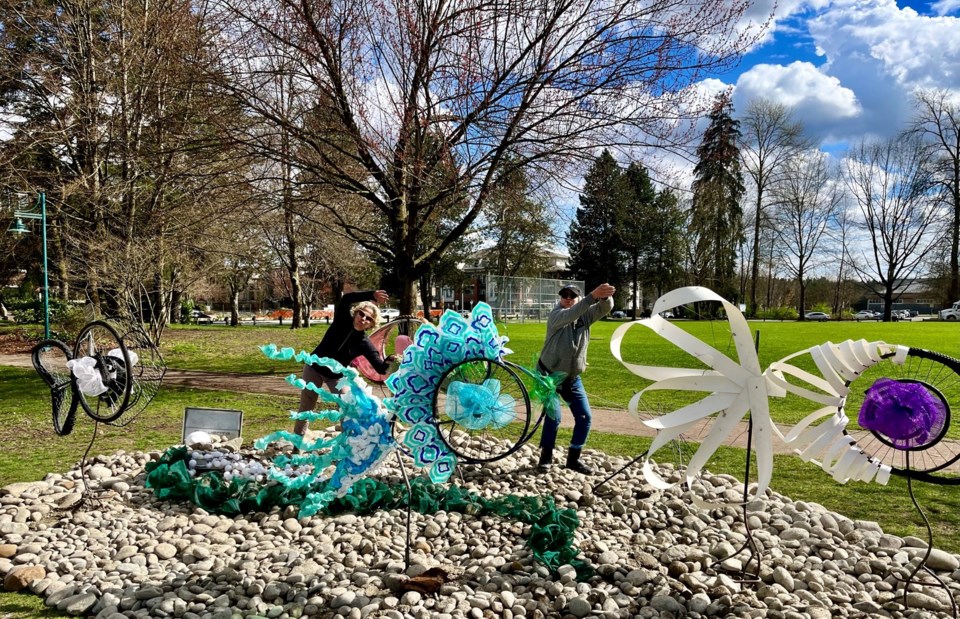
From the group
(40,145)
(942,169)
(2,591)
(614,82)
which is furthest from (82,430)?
(942,169)

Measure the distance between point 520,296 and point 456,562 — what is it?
33018 mm

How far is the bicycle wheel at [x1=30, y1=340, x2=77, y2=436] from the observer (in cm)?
474

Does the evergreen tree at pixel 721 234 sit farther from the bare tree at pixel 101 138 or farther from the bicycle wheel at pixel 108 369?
the bicycle wheel at pixel 108 369

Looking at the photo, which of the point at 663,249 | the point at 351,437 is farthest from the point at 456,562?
A: the point at 663,249

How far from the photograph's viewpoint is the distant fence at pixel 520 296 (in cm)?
3441

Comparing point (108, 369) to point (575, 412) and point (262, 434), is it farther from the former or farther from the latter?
point (575, 412)

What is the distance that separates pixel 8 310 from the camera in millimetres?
30766

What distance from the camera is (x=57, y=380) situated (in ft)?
16.2

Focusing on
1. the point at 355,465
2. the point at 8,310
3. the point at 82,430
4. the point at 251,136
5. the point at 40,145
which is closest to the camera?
the point at 355,465

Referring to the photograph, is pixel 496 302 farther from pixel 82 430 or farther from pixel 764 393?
pixel 764 393

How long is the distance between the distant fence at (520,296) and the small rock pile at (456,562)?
92.7 feet

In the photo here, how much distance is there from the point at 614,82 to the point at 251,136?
5347 millimetres

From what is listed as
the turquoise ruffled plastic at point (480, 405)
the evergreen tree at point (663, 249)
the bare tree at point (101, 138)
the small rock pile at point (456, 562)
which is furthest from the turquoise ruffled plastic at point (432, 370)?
the evergreen tree at point (663, 249)

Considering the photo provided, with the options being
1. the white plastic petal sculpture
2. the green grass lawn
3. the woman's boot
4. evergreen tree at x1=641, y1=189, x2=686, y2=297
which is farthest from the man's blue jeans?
evergreen tree at x1=641, y1=189, x2=686, y2=297
